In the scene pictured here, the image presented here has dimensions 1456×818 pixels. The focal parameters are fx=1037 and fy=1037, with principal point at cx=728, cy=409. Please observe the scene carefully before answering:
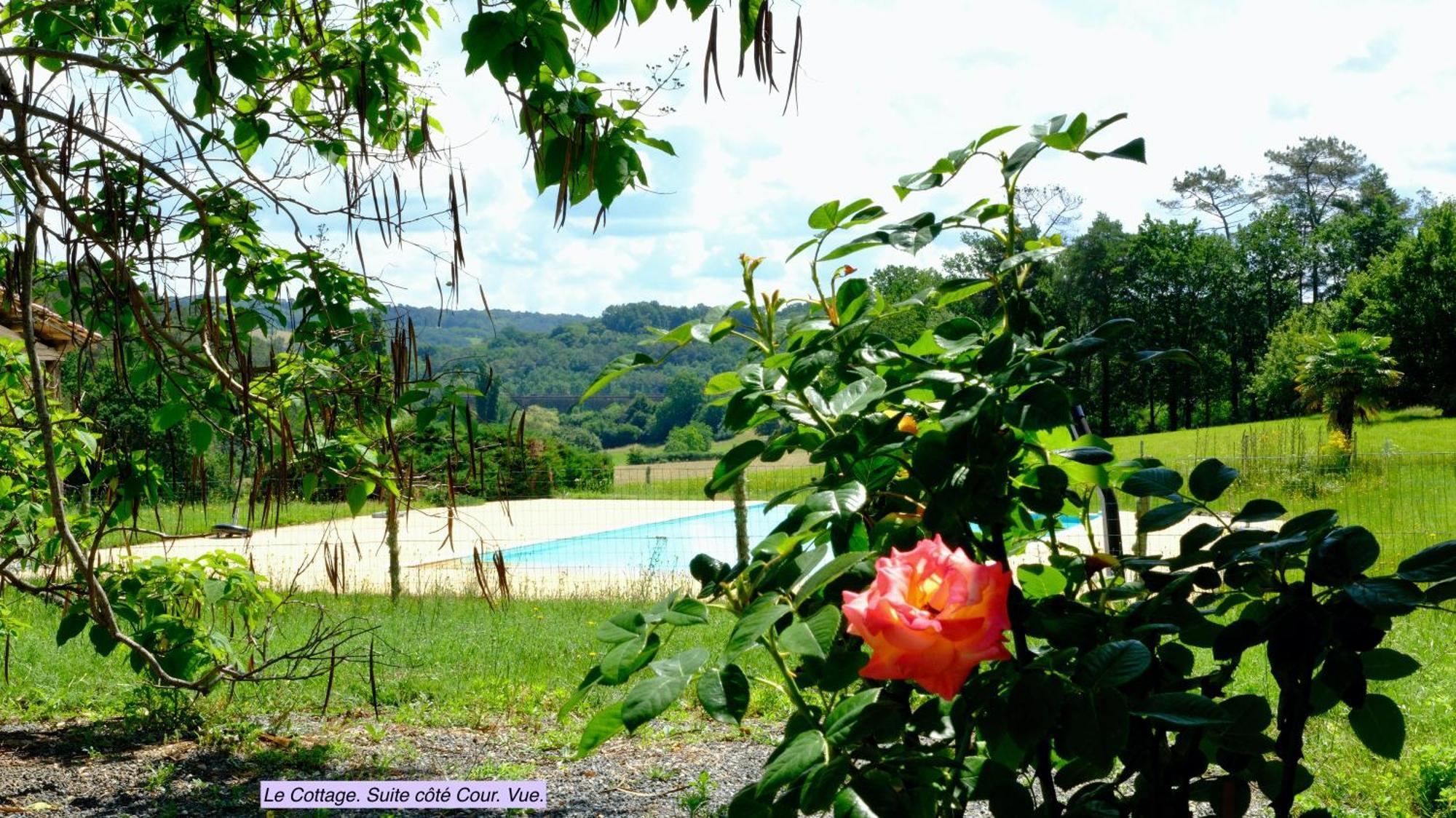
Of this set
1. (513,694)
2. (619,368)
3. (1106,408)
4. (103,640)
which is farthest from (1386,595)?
(1106,408)

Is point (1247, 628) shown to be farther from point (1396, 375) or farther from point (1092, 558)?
point (1396, 375)

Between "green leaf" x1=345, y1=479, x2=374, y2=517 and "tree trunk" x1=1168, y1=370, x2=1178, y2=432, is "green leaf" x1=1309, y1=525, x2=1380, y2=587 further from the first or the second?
"tree trunk" x1=1168, y1=370, x2=1178, y2=432

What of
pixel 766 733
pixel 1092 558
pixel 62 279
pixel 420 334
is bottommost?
pixel 766 733

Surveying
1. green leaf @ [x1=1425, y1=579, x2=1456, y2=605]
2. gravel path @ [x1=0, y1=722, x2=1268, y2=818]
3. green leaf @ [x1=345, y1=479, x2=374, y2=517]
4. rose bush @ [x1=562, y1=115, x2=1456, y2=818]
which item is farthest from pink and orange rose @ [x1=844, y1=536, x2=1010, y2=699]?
gravel path @ [x1=0, y1=722, x2=1268, y2=818]

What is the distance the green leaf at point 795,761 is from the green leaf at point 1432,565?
47cm

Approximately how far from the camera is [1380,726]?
0.94 m

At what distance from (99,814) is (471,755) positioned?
0.89m

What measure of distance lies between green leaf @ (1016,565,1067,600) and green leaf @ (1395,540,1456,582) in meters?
0.32

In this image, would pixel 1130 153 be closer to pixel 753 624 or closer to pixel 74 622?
pixel 753 624

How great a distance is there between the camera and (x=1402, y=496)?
941 centimetres

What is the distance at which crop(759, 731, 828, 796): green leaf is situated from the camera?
0.77 metres

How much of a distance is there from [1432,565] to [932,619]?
0.42 metres

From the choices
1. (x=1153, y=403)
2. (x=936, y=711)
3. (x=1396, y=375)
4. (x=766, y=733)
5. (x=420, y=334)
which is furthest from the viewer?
(x=1153, y=403)

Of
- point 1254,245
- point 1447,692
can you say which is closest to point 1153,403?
point 1254,245
